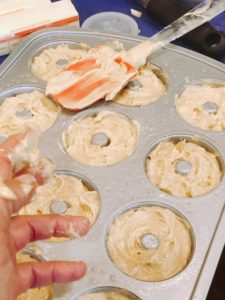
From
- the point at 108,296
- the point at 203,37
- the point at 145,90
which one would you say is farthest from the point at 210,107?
the point at 108,296

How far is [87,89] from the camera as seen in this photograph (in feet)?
5.46

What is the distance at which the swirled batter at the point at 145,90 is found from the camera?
167cm

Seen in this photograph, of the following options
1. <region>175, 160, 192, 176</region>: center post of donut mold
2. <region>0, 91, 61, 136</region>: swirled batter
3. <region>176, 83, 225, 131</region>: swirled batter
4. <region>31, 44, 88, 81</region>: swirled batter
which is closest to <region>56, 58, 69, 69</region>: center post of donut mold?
<region>31, 44, 88, 81</region>: swirled batter

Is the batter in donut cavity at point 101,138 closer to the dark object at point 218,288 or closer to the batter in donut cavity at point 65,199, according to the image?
the batter in donut cavity at point 65,199

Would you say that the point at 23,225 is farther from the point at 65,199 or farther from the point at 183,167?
the point at 183,167

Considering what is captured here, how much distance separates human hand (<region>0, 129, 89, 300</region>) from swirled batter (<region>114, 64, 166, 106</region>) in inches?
23.0

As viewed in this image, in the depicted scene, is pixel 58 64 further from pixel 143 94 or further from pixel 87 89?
pixel 143 94

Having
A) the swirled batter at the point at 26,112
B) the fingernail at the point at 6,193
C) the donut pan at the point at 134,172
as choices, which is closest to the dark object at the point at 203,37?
the donut pan at the point at 134,172

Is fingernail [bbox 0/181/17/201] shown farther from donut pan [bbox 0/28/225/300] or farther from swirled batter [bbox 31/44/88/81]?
swirled batter [bbox 31/44/88/81]

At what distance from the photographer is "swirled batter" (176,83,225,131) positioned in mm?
1594

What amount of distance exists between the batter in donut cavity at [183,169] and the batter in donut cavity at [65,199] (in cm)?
20

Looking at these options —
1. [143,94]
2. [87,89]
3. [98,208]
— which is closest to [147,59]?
[143,94]

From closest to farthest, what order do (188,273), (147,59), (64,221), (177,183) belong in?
(64,221) < (188,273) < (177,183) < (147,59)

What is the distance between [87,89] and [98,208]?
0.48 metres
